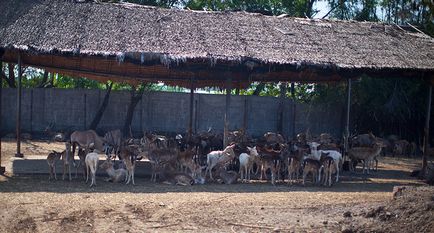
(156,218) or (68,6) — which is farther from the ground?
(68,6)

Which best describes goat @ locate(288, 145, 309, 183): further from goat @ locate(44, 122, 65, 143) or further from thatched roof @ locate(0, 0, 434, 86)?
goat @ locate(44, 122, 65, 143)

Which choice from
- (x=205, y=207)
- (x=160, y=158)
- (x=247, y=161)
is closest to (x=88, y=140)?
(x=160, y=158)

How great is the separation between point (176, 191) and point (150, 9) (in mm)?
7695

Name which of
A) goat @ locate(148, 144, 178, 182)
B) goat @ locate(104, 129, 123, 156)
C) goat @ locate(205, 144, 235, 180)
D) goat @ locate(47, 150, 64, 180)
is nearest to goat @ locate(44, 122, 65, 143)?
goat @ locate(104, 129, 123, 156)

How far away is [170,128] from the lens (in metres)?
25.4

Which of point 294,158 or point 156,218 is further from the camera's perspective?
point 294,158

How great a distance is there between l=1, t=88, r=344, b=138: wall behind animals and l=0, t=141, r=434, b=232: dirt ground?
11.1m

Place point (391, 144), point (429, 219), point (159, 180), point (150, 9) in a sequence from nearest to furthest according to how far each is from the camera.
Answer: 1. point (429, 219)
2. point (159, 180)
3. point (150, 9)
4. point (391, 144)

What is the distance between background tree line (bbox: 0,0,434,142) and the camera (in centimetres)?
2517

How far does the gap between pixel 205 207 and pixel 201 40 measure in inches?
264

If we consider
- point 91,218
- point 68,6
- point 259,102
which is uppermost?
point 68,6

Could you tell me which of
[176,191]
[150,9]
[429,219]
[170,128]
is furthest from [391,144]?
[429,219]

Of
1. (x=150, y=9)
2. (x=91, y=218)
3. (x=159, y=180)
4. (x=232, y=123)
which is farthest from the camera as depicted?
(x=232, y=123)

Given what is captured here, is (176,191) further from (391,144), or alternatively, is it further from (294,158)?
(391,144)
